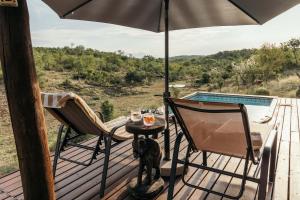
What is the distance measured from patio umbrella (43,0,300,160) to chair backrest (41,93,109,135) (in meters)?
0.79

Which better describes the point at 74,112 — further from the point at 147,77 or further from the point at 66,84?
the point at 147,77

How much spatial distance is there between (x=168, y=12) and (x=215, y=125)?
1.55 m

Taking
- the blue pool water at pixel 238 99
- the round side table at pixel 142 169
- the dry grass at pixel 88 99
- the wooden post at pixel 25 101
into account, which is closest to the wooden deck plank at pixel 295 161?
the round side table at pixel 142 169

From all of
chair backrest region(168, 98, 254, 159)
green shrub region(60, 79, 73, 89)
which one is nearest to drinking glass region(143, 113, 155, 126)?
chair backrest region(168, 98, 254, 159)

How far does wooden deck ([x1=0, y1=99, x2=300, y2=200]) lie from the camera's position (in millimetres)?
2498

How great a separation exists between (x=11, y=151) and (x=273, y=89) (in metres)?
11.9

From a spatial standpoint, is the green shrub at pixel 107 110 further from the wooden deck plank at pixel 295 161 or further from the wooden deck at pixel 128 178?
the wooden deck plank at pixel 295 161

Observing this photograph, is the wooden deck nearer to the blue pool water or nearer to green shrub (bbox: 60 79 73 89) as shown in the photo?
the blue pool water

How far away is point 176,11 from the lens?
3250 mm

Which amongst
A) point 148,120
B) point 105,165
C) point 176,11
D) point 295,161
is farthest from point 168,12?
point 295,161

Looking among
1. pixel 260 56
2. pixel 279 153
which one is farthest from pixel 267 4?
pixel 260 56

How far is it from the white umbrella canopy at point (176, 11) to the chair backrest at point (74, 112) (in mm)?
1043

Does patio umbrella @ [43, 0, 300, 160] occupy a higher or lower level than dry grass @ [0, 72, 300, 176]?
higher

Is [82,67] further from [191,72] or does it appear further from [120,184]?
[120,184]
